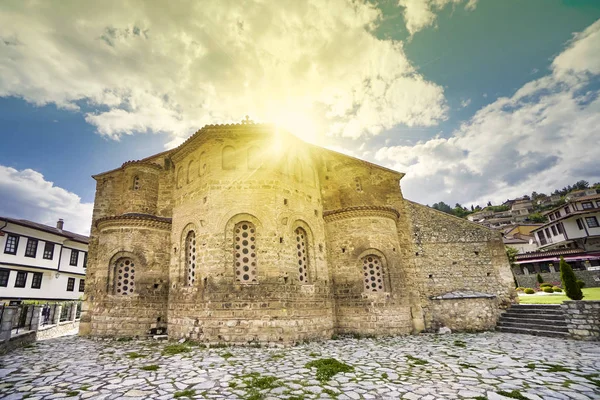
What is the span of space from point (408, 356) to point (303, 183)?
7.30 metres

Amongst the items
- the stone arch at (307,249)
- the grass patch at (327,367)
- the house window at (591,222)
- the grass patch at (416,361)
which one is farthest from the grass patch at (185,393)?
the house window at (591,222)

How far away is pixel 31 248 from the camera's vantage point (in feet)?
77.1

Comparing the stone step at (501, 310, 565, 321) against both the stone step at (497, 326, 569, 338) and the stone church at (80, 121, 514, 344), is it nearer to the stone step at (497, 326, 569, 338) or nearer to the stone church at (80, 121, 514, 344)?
the stone church at (80, 121, 514, 344)

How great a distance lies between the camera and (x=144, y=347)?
9250 mm

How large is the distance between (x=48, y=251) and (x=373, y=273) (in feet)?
93.6

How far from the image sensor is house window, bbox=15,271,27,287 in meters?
22.4

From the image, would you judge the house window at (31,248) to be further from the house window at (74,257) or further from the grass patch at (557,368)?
the grass patch at (557,368)

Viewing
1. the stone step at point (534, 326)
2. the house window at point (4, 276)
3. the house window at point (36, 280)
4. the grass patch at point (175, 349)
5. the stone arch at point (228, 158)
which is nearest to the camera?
the grass patch at point (175, 349)

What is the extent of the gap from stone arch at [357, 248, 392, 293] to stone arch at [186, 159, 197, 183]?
787cm

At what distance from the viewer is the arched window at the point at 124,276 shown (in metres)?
11.8

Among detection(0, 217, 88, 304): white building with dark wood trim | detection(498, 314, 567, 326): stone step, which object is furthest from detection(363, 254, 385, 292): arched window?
detection(0, 217, 88, 304): white building with dark wood trim

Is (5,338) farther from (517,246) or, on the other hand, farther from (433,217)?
(517,246)

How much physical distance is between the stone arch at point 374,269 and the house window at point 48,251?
91.6 ft

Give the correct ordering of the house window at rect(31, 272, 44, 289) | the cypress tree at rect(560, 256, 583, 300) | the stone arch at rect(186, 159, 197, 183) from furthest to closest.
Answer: the house window at rect(31, 272, 44, 289)
the cypress tree at rect(560, 256, 583, 300)
the stone arch at rect(186, 159, 197, 183)
